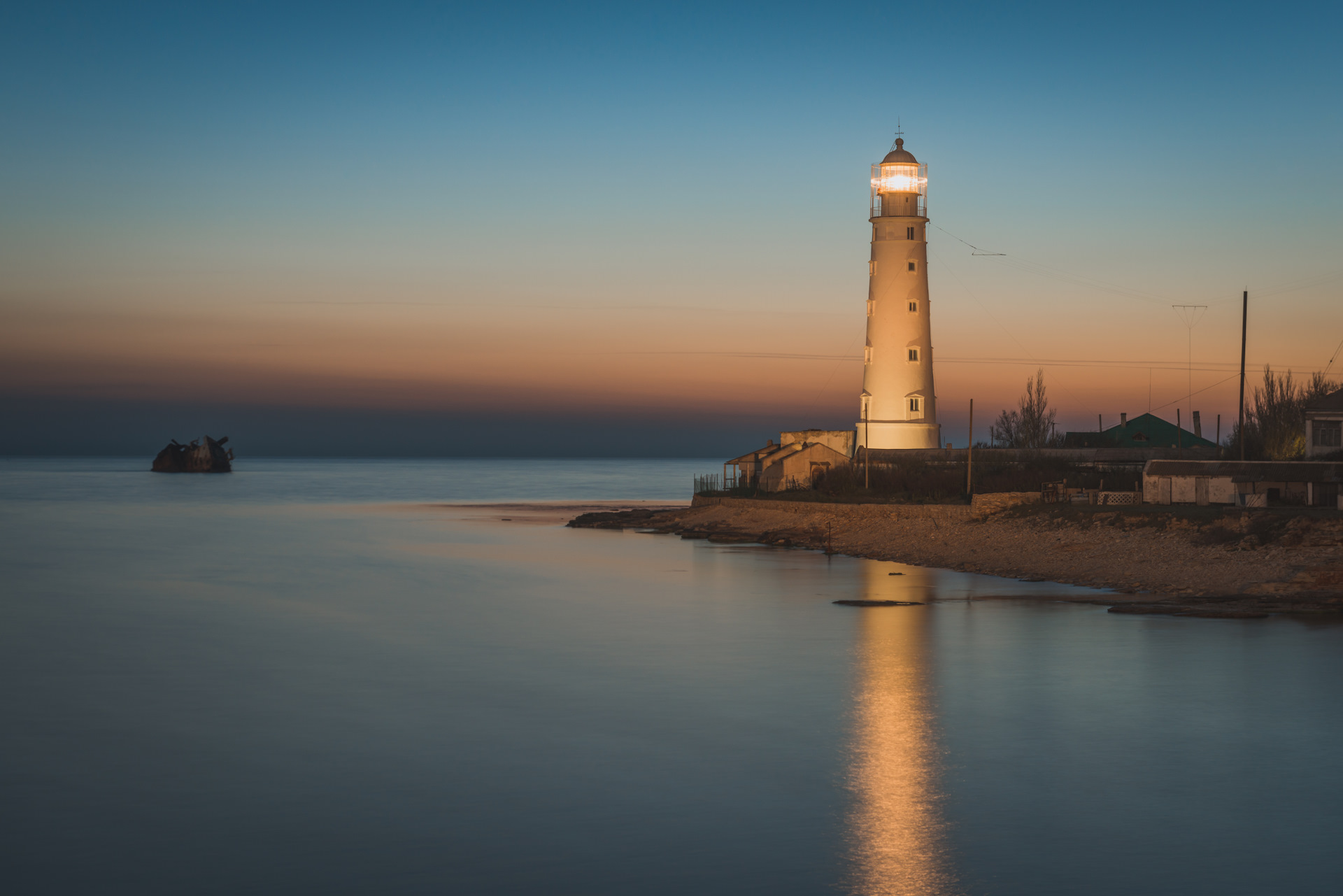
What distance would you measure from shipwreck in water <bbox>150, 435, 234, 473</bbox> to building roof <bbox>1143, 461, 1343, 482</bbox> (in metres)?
145

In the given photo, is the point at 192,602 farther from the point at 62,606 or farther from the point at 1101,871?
the point at 1101,871

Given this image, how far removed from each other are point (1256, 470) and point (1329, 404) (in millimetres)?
6796

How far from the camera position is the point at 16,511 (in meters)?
73.3

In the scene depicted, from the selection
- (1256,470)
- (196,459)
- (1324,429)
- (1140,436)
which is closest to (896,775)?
(1256,470)

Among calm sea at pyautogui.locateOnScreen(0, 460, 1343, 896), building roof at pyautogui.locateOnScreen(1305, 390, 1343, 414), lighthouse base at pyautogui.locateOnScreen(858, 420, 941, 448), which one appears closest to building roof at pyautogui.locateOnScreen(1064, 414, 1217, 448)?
lighthouse base at pyautogui.locateOnScreen(858, 420, 941, 448)

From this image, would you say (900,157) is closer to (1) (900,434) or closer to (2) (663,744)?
(1) (900,434)

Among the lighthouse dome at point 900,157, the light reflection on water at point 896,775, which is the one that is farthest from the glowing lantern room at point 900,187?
the light reflection on water at point 896,775

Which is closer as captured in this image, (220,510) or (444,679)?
(444,679)

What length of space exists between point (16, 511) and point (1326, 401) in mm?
72216

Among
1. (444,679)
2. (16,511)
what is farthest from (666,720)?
(16,511)

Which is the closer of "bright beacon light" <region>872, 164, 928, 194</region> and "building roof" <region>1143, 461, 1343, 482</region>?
"building roof" <region>1143, 461, 1343, 482</region>

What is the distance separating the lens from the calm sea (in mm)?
9984

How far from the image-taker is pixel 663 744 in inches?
577

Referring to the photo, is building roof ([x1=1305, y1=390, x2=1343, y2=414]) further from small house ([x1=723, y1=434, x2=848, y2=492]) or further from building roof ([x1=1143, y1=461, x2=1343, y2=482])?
small house ([x1=723, y1=434, x2=848, y2=492])
